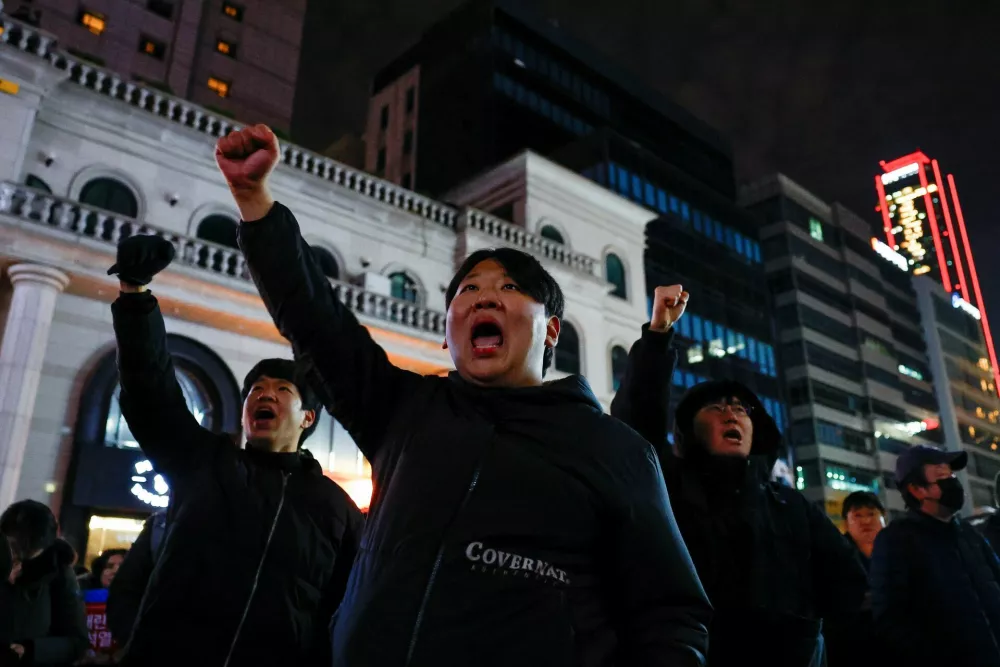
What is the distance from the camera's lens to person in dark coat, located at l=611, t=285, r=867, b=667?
9.59 feet

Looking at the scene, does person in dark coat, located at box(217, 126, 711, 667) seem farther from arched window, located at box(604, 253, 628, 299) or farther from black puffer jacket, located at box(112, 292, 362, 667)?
arched window, located at box(604, 253, 628, 299)

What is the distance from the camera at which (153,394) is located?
2789mm

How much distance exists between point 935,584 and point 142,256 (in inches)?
175

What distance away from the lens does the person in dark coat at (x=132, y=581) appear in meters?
3.18

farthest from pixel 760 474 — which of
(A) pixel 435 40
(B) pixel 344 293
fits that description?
(A) pixel 435 40

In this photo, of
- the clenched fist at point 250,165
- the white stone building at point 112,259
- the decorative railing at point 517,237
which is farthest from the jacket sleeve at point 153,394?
the decorative railing at point 517,237

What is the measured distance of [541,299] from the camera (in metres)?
2.00

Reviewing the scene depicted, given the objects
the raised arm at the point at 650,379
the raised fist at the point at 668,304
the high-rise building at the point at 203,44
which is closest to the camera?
the raised fist at the point at 668,304

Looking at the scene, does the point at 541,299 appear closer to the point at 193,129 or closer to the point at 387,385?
the point at 387,385

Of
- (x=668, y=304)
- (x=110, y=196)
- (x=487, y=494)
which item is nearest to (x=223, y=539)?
(x=487, y=494)

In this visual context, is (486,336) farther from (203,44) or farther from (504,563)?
(203,44)

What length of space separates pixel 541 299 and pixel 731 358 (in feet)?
113

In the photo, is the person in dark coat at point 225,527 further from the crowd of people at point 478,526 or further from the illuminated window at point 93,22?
the illuminated window at point 93,22

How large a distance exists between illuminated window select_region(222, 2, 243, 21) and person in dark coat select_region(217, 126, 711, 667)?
32327 mm
